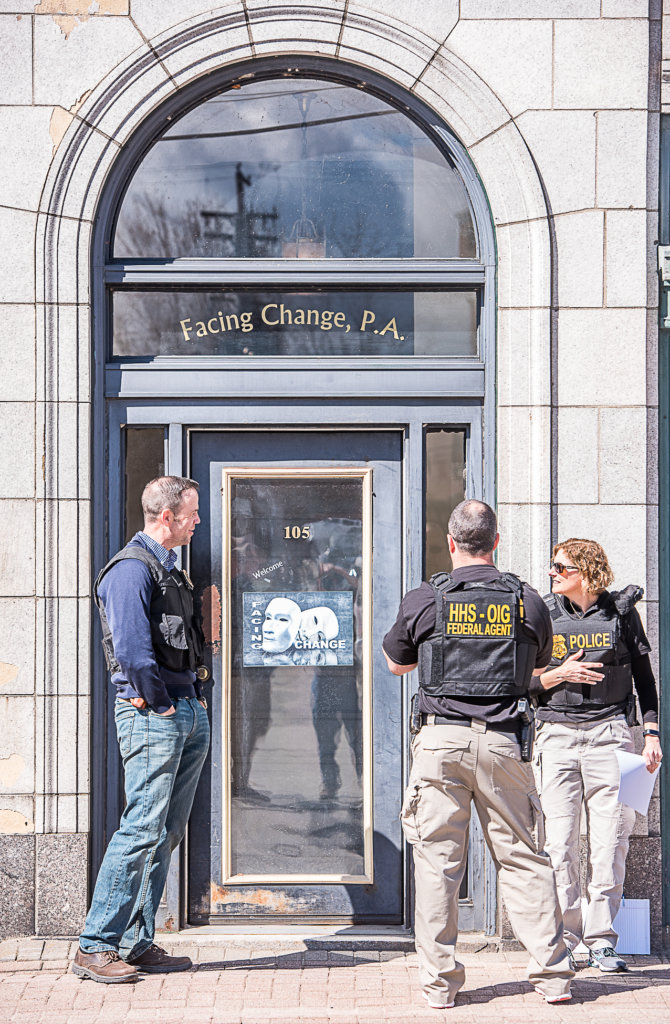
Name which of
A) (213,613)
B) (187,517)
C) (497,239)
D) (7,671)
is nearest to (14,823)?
(7,671)

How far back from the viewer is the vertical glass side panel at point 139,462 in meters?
5.61

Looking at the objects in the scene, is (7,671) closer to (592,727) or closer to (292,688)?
(292,688)

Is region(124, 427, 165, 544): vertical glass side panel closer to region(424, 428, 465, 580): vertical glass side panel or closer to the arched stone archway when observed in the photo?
the arched stone archway

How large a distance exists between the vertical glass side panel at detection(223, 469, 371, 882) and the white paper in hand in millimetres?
1358

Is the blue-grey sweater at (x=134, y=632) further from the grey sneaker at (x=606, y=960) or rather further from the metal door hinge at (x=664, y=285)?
the metal door hinge at (x=664, y=285)

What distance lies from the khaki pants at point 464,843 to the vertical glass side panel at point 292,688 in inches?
46.4

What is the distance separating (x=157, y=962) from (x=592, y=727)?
227 cm

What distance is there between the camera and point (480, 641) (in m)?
4.41

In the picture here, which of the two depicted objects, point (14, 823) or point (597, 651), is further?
point (14, 823)

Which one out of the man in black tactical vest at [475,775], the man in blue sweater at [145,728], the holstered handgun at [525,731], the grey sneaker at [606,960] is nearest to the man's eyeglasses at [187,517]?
the man in blue sweater at [145,728]

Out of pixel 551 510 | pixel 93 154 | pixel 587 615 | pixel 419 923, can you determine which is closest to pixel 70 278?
pixel 93 154

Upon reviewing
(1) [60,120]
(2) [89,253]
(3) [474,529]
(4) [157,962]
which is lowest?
(4) [157,962]

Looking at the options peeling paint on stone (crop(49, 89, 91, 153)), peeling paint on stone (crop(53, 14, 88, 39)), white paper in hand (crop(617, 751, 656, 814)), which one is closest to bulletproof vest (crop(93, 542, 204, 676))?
white paper in hand (crop(617, 751, 656, 814))

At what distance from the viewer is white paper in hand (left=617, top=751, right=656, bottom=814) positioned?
4.94 meters
